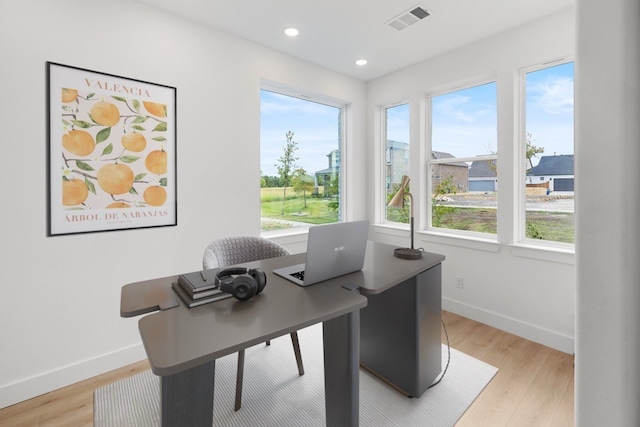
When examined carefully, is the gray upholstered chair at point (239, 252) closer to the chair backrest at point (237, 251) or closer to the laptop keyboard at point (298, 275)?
the chair backrest at point (237, 251)

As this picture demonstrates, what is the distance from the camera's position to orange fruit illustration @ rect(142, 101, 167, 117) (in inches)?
90.5

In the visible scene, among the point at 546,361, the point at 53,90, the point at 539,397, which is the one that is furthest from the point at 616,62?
the point at 53,90

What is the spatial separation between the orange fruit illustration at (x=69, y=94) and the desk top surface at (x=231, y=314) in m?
1.49

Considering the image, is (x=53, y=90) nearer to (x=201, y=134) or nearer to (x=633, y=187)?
(x=201, y=134)

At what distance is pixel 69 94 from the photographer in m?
1.99

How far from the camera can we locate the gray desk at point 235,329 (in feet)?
2.83

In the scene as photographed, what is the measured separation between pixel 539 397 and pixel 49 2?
387 cm

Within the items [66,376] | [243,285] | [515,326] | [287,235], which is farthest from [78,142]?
[515,326]

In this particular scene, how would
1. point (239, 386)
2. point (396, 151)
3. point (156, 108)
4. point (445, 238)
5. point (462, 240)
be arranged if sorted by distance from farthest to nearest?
point (396, 151) → point (445, 238) → point (462, 240) → point (156, 108) → point (239, 386)

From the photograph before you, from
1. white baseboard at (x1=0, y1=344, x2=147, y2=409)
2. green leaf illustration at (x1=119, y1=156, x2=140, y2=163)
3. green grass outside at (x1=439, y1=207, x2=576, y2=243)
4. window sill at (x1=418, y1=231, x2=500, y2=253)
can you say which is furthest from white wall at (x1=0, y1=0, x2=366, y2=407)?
green grass outside at (x1=439, y1=207, x2=576, y2=243)

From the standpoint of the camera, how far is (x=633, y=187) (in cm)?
49

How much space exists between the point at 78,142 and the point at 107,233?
2.07ft

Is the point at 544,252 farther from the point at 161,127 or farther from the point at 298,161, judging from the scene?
the point at 161,127

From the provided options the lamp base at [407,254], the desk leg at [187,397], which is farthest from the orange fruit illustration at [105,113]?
the lamp base at [407,254]
